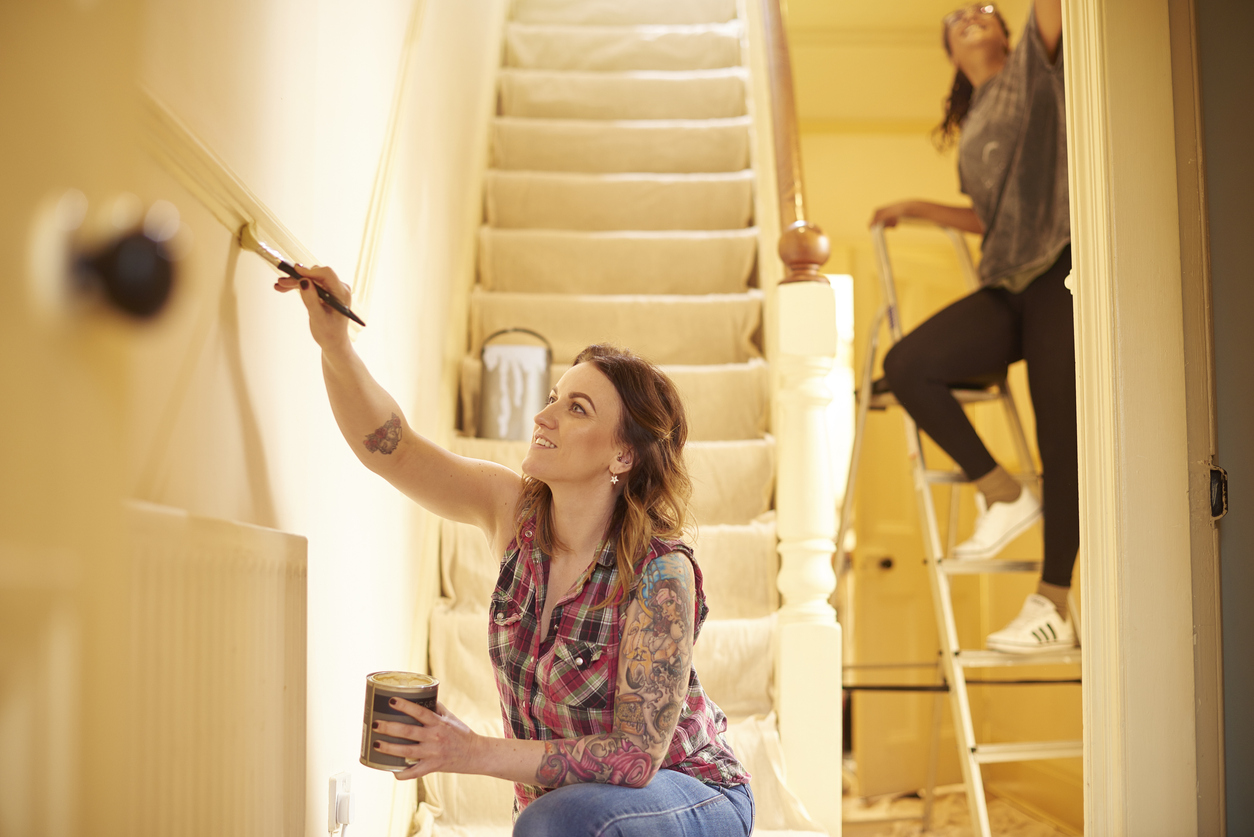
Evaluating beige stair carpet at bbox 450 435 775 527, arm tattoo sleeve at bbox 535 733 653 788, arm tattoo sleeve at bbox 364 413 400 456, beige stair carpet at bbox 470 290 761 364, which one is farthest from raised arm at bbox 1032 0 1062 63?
arm tattoo sleeve at bbox 535 733 653 788

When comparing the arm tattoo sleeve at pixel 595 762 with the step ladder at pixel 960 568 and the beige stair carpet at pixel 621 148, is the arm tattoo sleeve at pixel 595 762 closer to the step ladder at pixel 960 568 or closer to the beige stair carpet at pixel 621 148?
the step ladder at pixel 960 568

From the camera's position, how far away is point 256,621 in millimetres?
1026

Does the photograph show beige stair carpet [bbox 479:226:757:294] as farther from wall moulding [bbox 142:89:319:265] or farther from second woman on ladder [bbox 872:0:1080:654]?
wall moulding [bbox 142:89:319:265]

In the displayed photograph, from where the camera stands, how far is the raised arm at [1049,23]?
2072 mm

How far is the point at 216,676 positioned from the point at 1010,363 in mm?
1968

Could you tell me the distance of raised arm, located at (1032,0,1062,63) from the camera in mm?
2072

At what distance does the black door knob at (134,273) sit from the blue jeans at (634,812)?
0.73m

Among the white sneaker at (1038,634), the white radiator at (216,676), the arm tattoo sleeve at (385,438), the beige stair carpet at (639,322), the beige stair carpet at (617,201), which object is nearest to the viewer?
the white radiator at (216,676)

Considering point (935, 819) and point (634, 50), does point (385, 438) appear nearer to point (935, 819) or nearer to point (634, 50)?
point (935, 819)

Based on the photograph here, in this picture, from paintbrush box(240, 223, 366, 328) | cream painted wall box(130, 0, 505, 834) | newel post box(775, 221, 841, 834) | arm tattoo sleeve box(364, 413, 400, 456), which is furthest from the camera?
newel post box(775, 221, 841, 834)

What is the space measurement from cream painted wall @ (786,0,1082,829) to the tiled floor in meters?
0.11

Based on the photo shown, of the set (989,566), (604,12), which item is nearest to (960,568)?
(989,566)

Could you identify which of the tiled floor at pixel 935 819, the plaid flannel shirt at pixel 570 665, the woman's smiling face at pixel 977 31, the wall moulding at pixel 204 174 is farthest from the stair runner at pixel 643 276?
the tiled floor at pixel 935 819

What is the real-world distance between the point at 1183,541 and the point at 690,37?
123 inches
